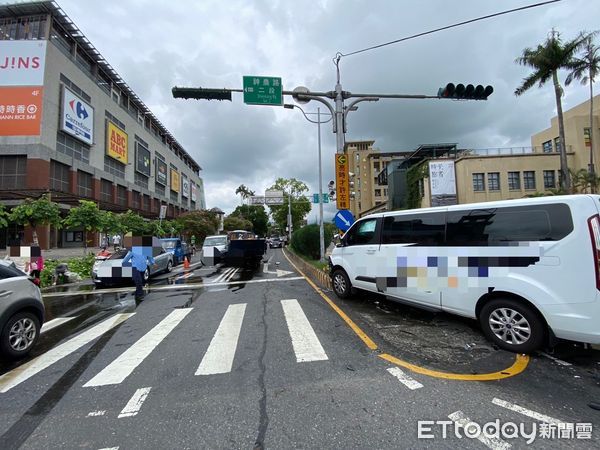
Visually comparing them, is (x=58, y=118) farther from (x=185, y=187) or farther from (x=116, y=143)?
(x=185, y=187)

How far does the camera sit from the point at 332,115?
445 inches

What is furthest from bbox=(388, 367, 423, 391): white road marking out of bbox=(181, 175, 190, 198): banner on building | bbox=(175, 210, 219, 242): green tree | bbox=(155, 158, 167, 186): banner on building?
bbox=(181, 175, 190, 198): banner on building

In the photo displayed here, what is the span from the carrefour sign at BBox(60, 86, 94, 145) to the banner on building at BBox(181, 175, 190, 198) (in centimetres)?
3451

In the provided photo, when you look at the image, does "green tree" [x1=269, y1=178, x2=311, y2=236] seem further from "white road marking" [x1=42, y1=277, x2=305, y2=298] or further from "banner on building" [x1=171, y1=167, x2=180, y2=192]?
"white road marking" [x1=42, y1=277, x2=305, y2=298]

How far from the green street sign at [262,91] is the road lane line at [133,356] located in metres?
Answer: 7.21

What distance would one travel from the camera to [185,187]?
2766 inches

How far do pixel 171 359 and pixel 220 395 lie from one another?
4.67ft

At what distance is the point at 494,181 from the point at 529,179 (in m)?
3.81

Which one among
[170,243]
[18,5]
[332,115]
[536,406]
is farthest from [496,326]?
[18,5]

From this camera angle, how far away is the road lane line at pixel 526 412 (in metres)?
2.76

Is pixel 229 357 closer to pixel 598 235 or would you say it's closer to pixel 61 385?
pixel 61 385

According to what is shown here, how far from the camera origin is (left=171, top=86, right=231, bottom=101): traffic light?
8906 mm

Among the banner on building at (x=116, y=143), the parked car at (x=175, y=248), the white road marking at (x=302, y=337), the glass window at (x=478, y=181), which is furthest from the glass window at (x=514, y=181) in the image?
the banner on building at (x=116, y=143)

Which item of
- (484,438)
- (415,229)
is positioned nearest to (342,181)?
(415,229)
